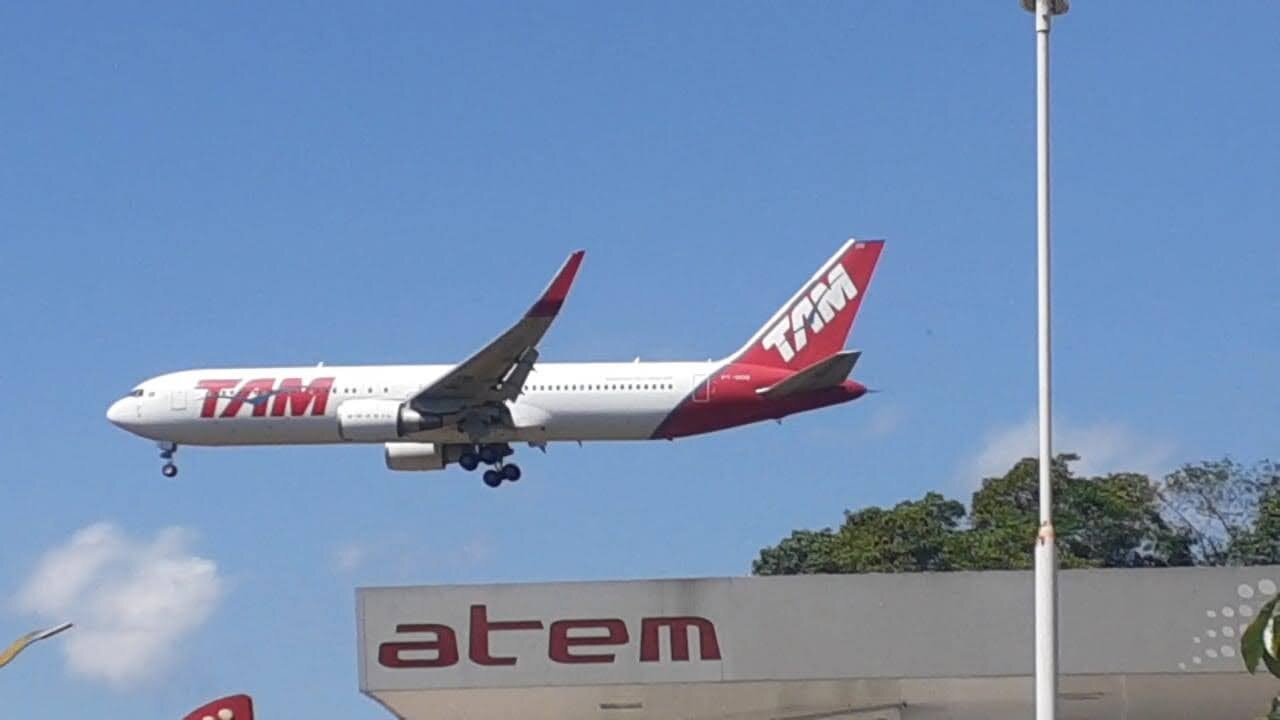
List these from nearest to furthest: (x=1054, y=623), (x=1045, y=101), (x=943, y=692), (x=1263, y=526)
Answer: (x=1054, y=623)
(x=1045, y=101)
(x=943, y=692)
(x=1263, y=526)

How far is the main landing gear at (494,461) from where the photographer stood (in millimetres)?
52562

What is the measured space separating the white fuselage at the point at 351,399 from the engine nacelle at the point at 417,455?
0.72 m

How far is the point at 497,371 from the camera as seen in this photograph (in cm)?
5047

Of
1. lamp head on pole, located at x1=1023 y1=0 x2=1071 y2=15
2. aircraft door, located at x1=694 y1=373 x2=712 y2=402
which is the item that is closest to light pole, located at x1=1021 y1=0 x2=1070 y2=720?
lamp head on pole, located at x1=1023 y1=0 x2=1071 y2=15

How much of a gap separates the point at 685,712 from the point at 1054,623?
11.2m

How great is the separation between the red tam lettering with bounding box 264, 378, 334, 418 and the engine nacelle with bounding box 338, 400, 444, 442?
109cm

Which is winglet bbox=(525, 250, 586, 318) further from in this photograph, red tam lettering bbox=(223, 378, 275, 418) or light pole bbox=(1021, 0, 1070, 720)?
light pole bbox=(1021, 0, 1070, 720)

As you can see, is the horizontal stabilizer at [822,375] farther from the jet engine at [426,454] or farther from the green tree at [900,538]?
the green tree at [900,538]

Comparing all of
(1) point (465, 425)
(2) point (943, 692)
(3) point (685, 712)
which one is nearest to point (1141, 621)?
(2) point (943, 692)

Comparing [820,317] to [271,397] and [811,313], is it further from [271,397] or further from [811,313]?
[271,397]

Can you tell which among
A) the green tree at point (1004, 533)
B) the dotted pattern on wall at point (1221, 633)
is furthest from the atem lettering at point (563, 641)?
the green tree at point (1004, 533)

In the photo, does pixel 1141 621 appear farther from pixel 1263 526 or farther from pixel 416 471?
pixel 1263 526

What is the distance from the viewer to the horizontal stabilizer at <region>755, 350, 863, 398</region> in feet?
155

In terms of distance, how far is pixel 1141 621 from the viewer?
24.0m
